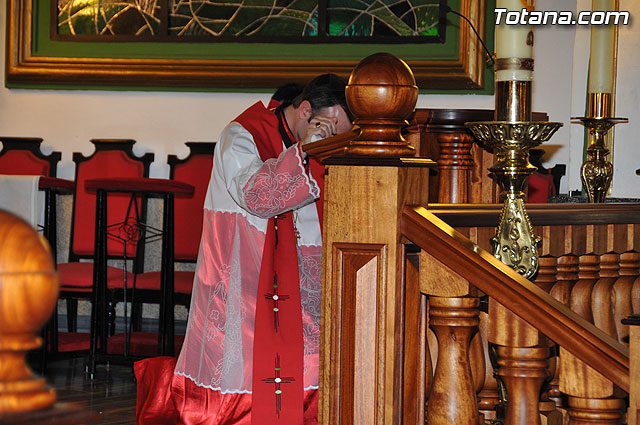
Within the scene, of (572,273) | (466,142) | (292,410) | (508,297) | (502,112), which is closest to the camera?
(508,297)

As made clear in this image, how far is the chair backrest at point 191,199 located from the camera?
557 centimetres

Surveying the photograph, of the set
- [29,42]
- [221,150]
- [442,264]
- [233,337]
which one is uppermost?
[29,42]

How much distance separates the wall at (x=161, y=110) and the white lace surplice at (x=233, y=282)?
9.52 feet

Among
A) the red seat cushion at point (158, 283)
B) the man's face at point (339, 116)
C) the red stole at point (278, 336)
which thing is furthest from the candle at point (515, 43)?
the red seat cushion at point (158, 283)

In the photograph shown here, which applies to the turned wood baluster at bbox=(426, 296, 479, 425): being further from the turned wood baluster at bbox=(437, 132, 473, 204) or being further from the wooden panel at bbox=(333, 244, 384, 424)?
the turned wood baluster at bbox=(437, 132, 473, 204)

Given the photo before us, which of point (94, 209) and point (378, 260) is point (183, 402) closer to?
point (378, 260)

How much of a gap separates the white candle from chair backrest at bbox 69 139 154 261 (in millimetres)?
3688

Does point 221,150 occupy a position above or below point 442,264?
above

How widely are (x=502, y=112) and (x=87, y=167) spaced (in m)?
4.59

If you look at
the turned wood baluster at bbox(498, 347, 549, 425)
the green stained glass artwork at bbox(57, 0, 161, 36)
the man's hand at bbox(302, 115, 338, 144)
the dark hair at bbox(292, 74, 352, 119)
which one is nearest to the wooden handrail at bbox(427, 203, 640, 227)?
the turned wood baluster at bbox(498, 347, 549, 425)

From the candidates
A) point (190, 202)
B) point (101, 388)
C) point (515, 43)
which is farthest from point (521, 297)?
point (190, 202)

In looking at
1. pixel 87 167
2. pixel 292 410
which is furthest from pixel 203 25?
pixel 292 410

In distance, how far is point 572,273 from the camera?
2.07 m

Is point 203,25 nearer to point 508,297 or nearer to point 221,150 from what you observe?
point 221,150
